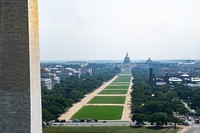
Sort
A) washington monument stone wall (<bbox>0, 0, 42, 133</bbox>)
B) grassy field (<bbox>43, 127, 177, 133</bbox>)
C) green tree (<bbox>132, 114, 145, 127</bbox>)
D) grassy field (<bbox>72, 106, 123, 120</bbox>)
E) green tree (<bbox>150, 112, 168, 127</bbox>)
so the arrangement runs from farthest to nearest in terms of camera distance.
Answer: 1. grassy field (<bbox>72, 106, 123, 120</bbox>)
2. green tree (<bbox>132, 114, 145, 127</bbox>)
3. green tree (<bbox>150, 112, 168, 127</bbox>)
4. grassy field (<bbox>43, 127, 177, 133</bbox>)
5. washington monument stone wall (<bbox>0, 0, 42, 133</bbox>)

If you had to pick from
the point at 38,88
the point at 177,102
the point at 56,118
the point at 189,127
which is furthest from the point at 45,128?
the point at 38,88

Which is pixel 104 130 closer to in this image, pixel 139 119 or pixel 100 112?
pixel 139 119

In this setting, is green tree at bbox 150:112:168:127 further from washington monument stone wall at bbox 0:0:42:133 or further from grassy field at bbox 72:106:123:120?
washington monument stone wall at bbox 0:0:42:133

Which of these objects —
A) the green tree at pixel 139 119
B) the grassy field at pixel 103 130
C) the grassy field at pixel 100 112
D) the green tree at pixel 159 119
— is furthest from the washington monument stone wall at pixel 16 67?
the grassy field at pixel 100 112

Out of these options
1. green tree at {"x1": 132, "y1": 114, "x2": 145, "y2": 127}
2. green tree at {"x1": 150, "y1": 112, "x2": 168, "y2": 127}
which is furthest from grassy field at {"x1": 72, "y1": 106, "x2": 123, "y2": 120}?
green tree at {"x1": 150, "y1": 112, "x2": 168, "y2": 127}

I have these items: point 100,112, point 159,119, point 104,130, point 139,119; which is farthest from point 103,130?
point 100,112
